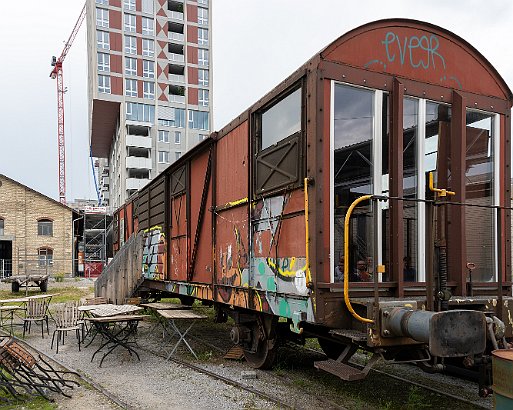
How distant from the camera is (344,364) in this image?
4746 mm

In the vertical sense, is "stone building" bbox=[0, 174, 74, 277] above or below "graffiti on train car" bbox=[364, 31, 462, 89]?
below

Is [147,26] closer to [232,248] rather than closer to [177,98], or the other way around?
[177,98]

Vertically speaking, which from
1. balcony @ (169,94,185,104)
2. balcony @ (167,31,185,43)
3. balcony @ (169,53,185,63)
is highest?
balcony @ (167,31,185,43)

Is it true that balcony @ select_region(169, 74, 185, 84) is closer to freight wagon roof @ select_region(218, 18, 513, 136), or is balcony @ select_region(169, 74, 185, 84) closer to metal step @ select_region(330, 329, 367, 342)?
freight wagon roof @ select_region(218, 18, 513, 136)

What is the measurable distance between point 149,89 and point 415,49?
54.8 m

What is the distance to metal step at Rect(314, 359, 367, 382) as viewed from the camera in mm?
4293

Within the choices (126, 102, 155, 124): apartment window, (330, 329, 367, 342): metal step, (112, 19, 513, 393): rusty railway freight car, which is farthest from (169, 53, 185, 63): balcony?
(330, 329, 367, 342): metal step

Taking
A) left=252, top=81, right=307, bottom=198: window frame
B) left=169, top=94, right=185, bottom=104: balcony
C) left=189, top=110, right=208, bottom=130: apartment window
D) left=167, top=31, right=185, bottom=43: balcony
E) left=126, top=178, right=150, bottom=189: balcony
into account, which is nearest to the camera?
left=252, top=81, right=307, bottom=198: window frame

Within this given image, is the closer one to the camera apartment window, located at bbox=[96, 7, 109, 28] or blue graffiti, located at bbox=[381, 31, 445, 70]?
blue graffiti, located at bbox=[381, 31, 445, 70]

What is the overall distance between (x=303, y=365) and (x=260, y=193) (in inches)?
112

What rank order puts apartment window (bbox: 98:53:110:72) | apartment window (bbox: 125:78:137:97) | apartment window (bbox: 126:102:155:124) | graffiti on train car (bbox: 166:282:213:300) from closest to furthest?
graffiti on train car (bbox: 166:282:213:300) → apartment window (bbox: 98:53:110:72) → apartment window (bbox: 126:102:155:124) → apartment window (bbox: 125:78:137:97)

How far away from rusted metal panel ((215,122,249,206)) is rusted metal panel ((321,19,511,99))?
2.05m

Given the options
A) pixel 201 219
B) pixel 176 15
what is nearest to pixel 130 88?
pixel 176 15

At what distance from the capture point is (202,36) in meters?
60.7
